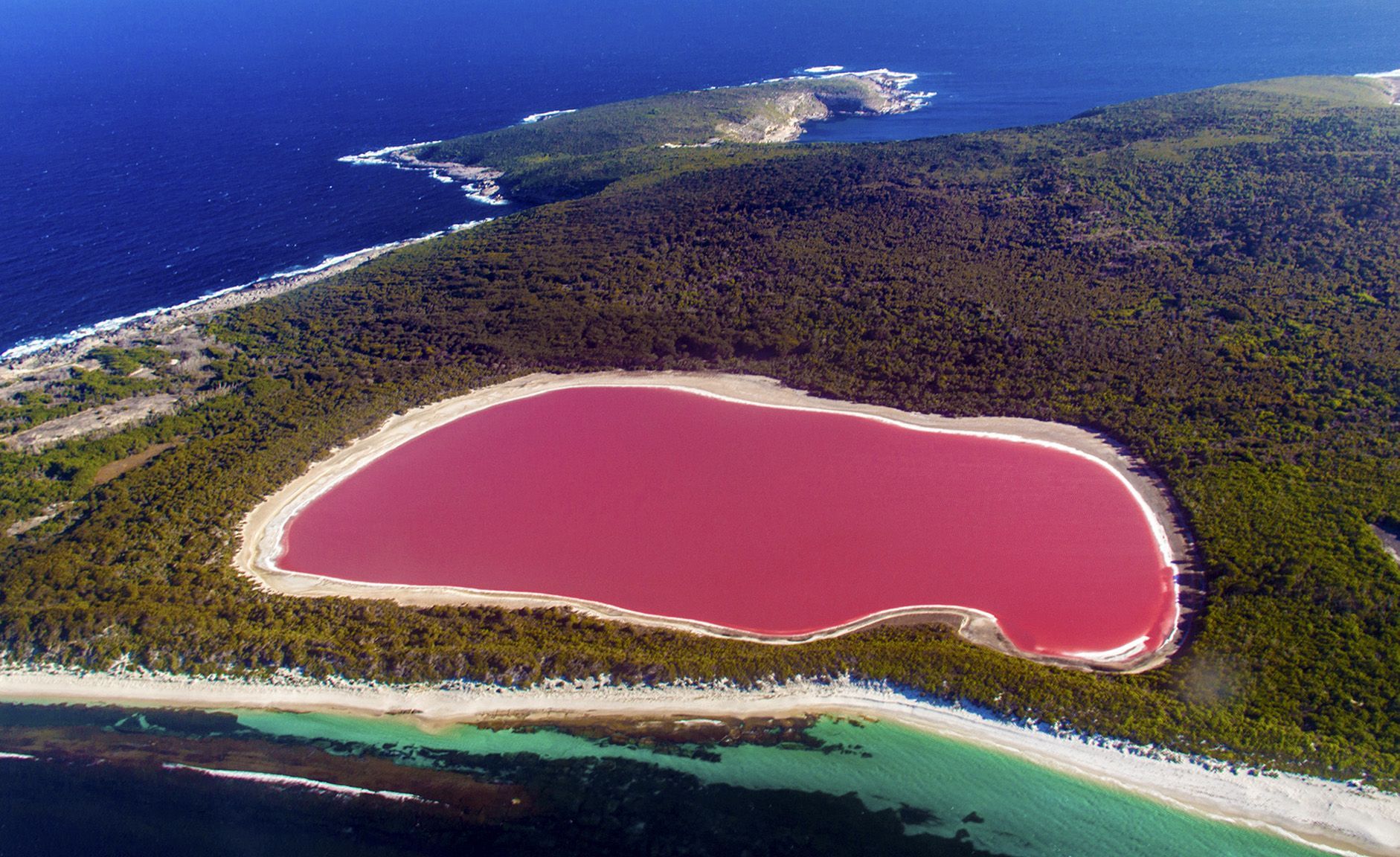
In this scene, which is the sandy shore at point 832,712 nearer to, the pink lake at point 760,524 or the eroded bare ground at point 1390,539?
the pink lake at point 760,524

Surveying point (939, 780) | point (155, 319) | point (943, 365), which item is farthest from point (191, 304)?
point (939, 780)

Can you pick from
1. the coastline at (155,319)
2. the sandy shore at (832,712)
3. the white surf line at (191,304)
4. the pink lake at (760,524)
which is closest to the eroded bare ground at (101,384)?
the coastline at (155,319)

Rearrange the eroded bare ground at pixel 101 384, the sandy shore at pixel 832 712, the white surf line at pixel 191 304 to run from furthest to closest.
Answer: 1. the white surf line at pixel 191 304
2. the eroded bare ground at pixel 101 384
3. the sandy shore at pixel 832 712

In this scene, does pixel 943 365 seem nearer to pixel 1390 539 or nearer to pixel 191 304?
pixel 1390 539

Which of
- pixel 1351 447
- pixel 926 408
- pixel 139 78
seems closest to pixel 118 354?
pixel 926 408

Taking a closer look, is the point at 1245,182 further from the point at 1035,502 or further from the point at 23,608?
the point at 23,608

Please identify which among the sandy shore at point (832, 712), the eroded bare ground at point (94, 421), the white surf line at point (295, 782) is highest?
the eroded bare ground at point (94, 421)
